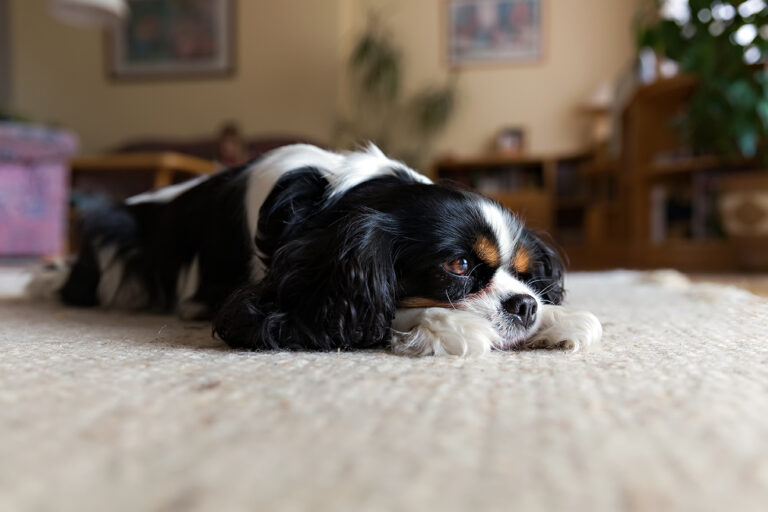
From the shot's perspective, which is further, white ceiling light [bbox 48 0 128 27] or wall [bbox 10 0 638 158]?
wall [bbox 10 0 638 158]

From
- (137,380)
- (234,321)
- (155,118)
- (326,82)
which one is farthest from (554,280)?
(155,118)

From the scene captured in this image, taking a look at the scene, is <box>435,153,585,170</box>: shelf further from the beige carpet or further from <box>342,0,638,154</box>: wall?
the beige carpet

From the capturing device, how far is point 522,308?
1295mm

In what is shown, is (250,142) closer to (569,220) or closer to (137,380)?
(569,220)

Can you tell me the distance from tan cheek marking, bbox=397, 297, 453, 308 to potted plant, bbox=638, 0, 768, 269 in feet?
9.72

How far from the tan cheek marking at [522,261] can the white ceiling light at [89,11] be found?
5.12 metres

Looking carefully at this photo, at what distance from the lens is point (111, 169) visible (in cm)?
564

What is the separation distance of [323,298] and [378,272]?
112 millimetres

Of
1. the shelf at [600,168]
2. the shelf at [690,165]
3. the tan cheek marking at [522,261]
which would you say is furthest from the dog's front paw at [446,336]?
the shelf at [600,168]

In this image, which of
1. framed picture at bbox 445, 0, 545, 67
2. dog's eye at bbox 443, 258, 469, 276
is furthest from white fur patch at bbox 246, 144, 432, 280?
framed picture at bbox 445, 0, 545, 67

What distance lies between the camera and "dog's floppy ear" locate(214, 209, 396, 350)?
47.6 inches

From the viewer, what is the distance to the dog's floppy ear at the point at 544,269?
5.11 ft

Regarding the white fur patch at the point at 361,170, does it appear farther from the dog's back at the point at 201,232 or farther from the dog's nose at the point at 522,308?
the dog's nose at the point at 522,308

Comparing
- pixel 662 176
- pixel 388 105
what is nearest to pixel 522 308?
pixel 662 176
